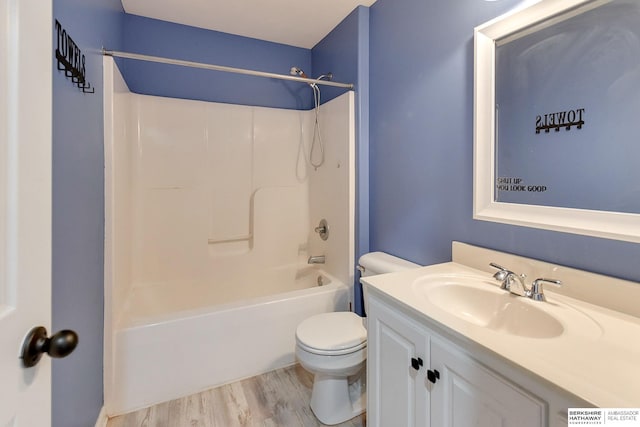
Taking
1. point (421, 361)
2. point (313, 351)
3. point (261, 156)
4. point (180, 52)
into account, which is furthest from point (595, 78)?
point (180, 52)

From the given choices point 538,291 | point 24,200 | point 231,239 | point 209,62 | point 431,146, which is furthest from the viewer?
point 231,239

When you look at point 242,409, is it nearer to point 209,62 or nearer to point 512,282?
point 512,282

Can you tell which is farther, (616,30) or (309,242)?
(309,242)

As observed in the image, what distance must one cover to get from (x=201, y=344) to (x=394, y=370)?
1175 millimetres

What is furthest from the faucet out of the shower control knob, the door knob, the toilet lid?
the shower control knob

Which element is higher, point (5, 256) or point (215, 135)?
point (215, 135)

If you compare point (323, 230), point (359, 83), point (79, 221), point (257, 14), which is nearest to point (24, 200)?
point (79, 221)

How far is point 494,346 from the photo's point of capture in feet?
2.49

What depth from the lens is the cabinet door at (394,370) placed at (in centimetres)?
98

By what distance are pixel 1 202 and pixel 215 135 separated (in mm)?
2135

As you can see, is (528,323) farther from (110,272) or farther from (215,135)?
(215,135)

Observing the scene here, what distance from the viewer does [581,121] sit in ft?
3.40

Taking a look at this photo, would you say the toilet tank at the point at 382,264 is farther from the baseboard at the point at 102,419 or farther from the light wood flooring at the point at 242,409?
the baseboard at the point at 102,419

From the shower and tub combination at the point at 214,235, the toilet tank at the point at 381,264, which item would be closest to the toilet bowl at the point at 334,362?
the toilet tank at the point at 381,264
